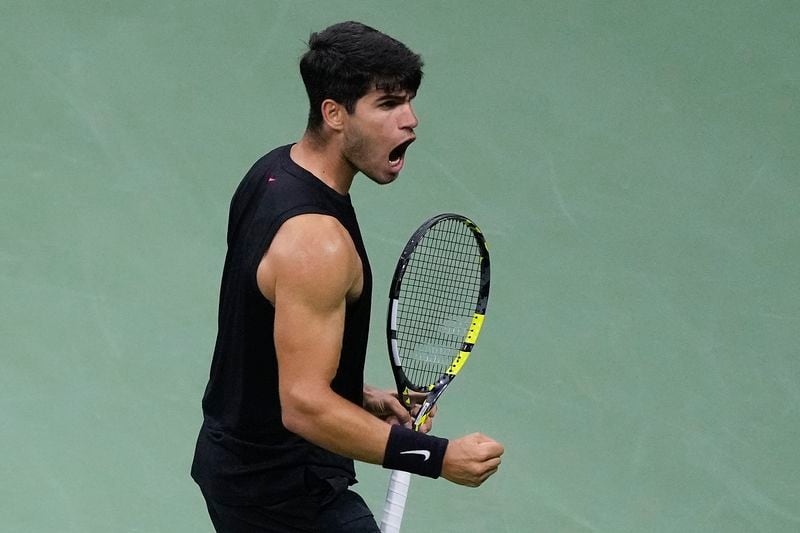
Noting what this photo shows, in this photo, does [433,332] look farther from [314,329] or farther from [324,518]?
[314,329]

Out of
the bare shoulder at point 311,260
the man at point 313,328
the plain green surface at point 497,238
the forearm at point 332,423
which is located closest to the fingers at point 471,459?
the man at point 313,328

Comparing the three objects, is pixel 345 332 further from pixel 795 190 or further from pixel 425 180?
pixel 795 190

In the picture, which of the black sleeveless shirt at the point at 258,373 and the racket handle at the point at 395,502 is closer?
the black sleeveless shirt at the point at 258,373

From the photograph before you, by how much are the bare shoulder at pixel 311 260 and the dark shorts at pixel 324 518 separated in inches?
19.7

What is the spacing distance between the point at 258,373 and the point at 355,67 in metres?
0.66

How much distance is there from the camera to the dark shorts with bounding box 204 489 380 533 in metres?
3.19

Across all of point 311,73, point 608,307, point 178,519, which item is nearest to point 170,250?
point 178,519

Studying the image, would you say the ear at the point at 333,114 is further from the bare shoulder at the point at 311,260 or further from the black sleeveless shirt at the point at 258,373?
the bare shoulder at the point at 311,260

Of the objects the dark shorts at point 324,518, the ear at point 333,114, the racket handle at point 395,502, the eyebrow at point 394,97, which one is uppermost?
the eyebrow at point 394,97

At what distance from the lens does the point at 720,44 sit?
17.4 ft

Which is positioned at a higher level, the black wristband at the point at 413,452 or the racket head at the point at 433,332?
the racket head at the point at 433,332

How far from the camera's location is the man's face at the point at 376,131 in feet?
10.2

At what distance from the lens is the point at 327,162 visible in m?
3.13

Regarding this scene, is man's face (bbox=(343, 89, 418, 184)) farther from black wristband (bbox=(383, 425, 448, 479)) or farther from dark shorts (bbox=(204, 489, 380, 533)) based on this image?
dark shorts (bbox=(204, 489, 380, 533))
